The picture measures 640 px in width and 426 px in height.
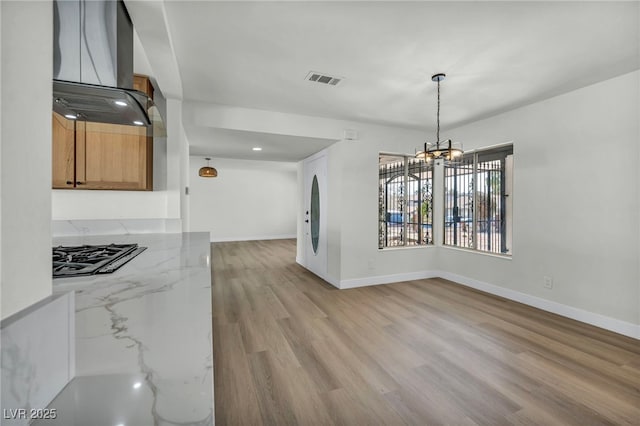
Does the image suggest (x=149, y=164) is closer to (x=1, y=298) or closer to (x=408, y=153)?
(x=1, y=298)

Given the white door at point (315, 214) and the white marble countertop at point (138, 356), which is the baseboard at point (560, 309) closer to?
the white door at point (315, 214)

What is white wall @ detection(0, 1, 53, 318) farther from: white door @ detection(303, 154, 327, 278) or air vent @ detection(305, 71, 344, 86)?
white door @ detection(303, 154, 327, 278)

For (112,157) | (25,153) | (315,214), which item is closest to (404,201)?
(315,214)

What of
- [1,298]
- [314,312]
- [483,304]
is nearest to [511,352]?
[483,304]

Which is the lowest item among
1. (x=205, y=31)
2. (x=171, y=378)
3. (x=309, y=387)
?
(x=309, y=387)

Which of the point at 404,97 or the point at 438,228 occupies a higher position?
the point at 404,97

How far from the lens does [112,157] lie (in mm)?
2545

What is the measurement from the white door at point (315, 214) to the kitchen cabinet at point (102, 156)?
2.76 metres

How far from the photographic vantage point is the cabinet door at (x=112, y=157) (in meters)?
2.45

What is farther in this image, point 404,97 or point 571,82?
point 404,97

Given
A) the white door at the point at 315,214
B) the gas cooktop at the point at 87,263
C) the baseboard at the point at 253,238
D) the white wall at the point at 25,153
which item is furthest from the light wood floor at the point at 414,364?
the baseboard at the point at 253,238

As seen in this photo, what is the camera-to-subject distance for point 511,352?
96.5 inches

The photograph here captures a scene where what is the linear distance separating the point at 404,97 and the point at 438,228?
2586 mm

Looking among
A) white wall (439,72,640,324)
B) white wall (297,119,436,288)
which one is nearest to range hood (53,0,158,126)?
white wall (297,119,436,288)
